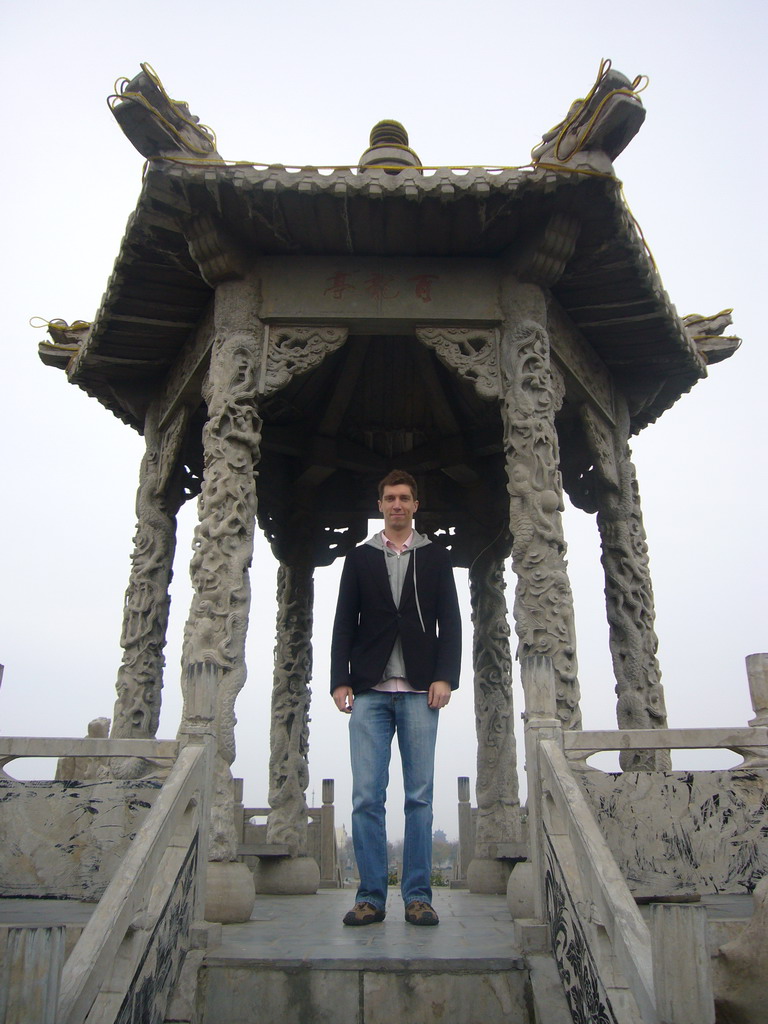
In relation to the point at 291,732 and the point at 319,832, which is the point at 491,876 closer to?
the point at 291,732

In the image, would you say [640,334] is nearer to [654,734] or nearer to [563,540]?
[563,540]

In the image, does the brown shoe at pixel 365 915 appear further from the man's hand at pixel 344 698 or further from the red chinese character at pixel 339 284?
the red chinese character at pixel 339 284

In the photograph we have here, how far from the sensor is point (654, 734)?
4.60 meters

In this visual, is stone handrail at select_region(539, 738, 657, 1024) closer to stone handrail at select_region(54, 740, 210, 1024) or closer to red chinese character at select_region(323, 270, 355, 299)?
stone handrail at select_region(54, 740, 210, 1024)

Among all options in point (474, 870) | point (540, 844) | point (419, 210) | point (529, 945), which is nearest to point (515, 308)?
point (419, 210)

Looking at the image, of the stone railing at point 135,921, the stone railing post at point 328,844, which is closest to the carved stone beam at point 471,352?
the stone railing at point 135,921

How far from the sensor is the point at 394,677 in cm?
540

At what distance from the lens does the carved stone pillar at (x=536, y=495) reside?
632cm

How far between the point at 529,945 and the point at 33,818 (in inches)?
Answer: 109

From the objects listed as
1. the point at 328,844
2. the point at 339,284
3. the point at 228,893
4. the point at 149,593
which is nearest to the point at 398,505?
the point at 339,284

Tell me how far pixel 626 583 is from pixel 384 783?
3897mm

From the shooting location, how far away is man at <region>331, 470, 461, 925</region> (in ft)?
17.3

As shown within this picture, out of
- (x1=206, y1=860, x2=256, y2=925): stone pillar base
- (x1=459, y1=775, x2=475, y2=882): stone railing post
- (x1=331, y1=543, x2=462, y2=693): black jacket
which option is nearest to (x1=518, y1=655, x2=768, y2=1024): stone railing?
(x1=331, y1=543, x2=462, y2=693): black jacket

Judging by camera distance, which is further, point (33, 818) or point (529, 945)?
point (33, 818)
